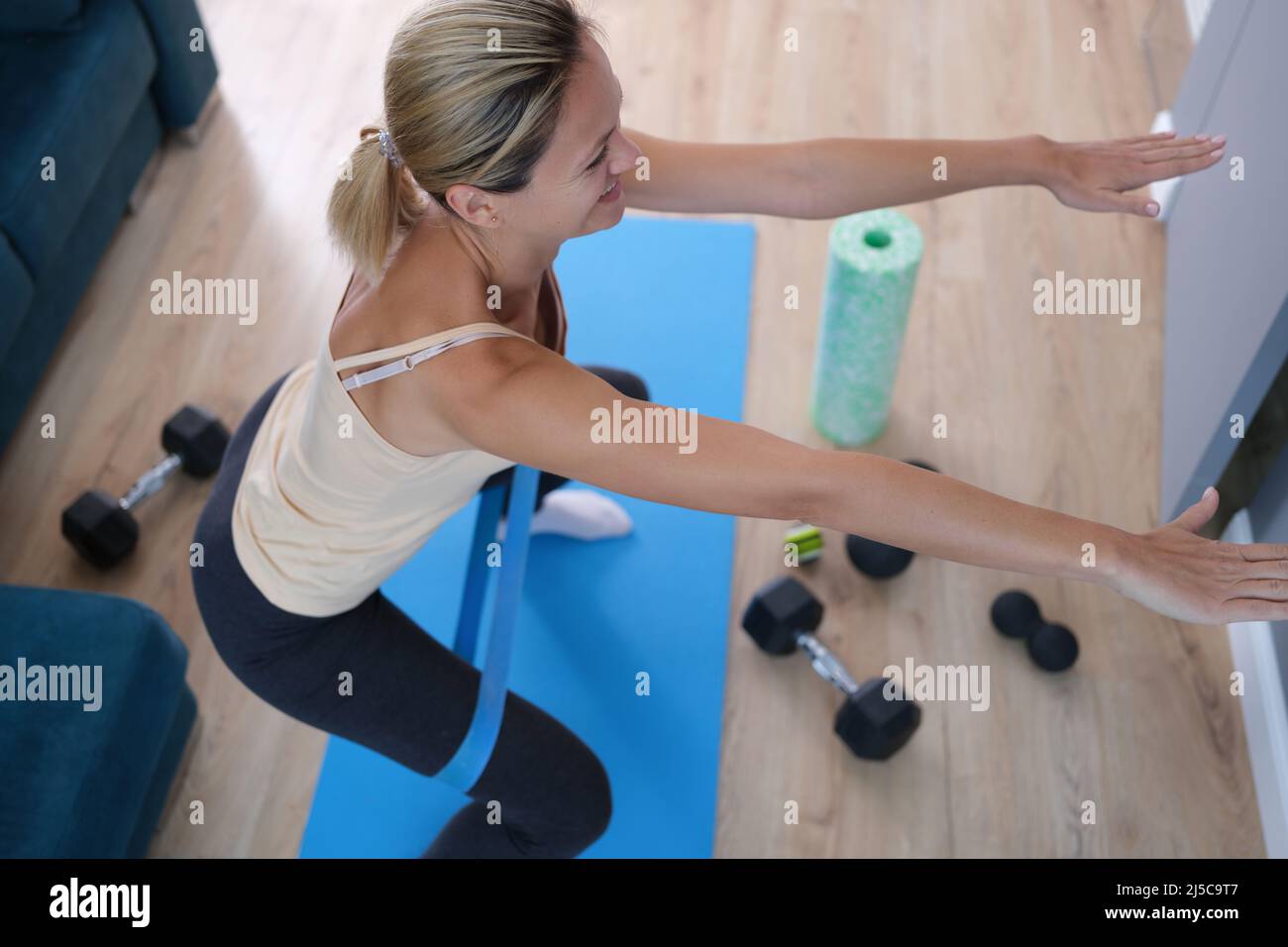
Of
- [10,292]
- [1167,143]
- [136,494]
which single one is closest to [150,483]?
[136,494]

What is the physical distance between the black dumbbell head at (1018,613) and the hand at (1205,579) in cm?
88

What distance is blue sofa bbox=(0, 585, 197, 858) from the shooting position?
1697mm

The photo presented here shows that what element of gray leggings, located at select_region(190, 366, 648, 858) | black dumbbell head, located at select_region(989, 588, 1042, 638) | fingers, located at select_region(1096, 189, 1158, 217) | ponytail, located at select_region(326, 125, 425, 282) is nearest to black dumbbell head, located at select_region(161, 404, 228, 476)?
gray leggings, located at select_region(190, 366, 648, 858)

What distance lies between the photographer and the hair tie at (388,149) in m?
1.40

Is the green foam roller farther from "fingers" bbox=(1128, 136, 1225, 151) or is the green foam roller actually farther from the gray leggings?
the gray leggings

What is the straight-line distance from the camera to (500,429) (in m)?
1.33

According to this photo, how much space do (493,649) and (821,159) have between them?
85 cm

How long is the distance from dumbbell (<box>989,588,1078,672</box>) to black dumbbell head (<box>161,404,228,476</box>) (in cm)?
153

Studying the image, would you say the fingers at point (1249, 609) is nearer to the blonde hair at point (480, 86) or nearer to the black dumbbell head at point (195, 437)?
the blonde hair at point (480, 86)

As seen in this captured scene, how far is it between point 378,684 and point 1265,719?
145 cm
